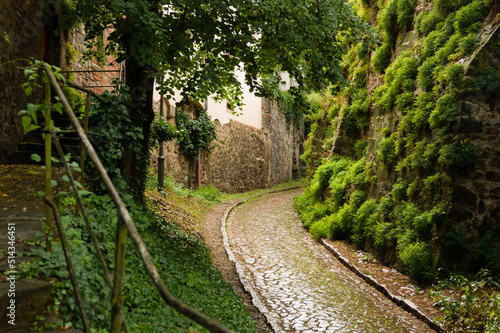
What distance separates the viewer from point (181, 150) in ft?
51.1

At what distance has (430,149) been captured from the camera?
730 cm

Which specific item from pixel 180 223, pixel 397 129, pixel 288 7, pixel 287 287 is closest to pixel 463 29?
pixel 397 129

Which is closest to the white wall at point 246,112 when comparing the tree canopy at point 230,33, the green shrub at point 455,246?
the tree canopy at point 230,33

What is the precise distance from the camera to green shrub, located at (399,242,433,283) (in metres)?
6.52

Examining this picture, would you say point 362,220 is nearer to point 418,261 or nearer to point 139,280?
point 418,261

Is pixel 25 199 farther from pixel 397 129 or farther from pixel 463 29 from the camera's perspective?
pixel 463 29

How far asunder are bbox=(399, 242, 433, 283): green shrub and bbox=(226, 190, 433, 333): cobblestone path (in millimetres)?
771

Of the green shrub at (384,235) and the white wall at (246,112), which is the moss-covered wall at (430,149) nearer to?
the green shrub at (384,235)

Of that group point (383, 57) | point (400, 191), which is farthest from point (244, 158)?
point (400, 191)

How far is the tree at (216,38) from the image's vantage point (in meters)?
5.28

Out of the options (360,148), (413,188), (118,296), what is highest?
(360,148)

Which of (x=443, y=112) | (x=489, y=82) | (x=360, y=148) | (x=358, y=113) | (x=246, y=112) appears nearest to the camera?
(x=489, y=82)

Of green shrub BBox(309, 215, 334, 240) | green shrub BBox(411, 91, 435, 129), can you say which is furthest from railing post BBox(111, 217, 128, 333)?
green shrub BBox(309, 215, 334, 240)

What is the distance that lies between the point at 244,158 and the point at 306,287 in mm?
15243
